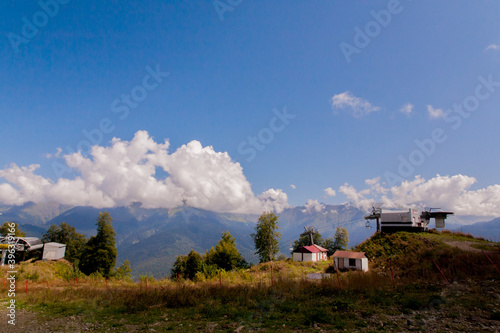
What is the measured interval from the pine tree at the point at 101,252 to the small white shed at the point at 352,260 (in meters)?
45.0

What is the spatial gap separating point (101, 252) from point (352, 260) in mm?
49136

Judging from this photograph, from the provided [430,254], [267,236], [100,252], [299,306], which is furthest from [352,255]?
[100,252]

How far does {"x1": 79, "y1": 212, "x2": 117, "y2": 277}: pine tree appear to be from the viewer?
52.1 meters

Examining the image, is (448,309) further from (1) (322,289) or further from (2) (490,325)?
(1) (322,289)

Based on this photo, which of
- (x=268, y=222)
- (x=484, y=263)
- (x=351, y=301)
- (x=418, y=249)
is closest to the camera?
(x=351, y=301)

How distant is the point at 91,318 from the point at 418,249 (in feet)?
103

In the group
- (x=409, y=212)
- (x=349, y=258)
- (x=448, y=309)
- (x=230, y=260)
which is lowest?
(x=230, y=260)

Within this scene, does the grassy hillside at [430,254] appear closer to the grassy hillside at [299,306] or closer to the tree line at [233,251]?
the grassy hillside at [299,306]

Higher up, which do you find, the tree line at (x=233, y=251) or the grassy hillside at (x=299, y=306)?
the grassy hillside at (x=299, y=306)

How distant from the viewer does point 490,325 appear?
9.70 metres

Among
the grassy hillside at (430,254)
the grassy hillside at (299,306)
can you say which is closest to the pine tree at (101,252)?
the grassy hillside at (299,306)

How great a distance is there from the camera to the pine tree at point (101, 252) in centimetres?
5206

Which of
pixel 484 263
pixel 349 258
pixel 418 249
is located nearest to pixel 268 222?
pixel 349 258

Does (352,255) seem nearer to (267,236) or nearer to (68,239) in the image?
(267,236)
